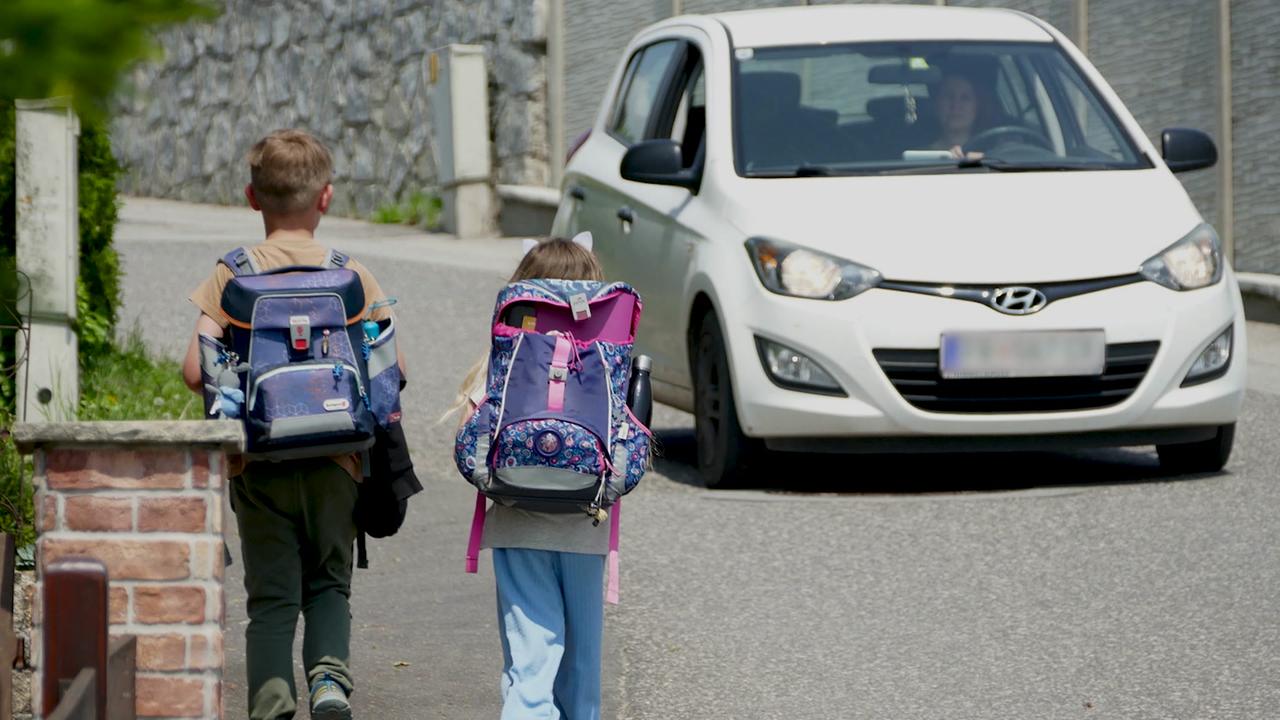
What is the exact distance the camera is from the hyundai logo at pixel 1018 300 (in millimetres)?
7266

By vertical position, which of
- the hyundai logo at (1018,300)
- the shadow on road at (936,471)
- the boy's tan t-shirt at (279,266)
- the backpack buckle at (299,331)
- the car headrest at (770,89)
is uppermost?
the car headrest at (770,89)

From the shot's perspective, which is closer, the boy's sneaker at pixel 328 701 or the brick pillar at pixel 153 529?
the brick pillar at pixel 153 529

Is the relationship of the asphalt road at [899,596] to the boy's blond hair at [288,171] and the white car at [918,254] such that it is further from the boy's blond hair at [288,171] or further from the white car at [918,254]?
the boy's blond hair at [288,171]

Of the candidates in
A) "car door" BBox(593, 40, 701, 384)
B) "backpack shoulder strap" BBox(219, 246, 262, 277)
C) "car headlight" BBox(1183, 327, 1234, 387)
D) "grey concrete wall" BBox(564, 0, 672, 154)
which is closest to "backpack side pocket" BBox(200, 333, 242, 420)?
"backpack shoulder strap" BBox(219, 246, 262, 277)

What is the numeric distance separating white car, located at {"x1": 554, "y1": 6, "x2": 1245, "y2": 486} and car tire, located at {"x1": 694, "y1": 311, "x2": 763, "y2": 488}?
12mm

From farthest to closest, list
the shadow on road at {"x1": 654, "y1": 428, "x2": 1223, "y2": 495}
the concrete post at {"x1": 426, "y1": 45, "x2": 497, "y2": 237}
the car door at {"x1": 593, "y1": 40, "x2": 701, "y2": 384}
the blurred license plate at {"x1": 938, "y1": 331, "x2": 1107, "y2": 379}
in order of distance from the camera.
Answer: the concrete post at {"x1": 426, "y1": 45, "x2": 497, "y2": 237}, the car door at {"x1": 593, "y1": 40, "x2": 701, "y2": 384}, the shadow on road at {"x1": 654, "y1": 428, "x2": 1223, "y2": 495}, the blurred license plate at {"x1": 938, "y1": 331, "x2": 1107, "y2": 379}

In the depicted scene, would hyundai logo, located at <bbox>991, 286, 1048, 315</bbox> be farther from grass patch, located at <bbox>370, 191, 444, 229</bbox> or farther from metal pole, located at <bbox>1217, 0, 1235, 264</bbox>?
grass patch, located at <bbox>370, 191, 444, 229</bbox>

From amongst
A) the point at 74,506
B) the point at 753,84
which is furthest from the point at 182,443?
the point at 753,84

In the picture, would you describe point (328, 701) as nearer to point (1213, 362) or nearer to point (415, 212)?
point (1213, 362)

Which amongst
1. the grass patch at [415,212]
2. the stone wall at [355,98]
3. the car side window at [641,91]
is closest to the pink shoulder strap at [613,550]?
the car side window at [641,91]

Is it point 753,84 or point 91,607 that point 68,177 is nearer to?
point 753,84

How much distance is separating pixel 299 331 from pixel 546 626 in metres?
0.80

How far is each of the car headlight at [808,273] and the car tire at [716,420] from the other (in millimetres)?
353

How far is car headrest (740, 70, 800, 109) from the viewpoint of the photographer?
8359 millimetres
